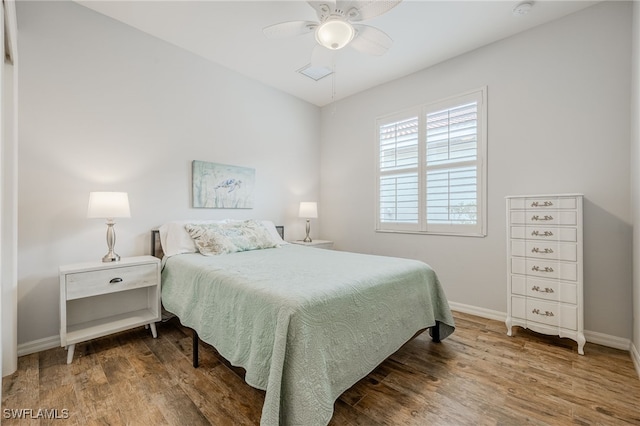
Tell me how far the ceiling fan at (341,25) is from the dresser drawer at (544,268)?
7.24 ft

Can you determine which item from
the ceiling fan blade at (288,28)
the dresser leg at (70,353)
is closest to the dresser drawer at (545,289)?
the ceiling fan blade at (288,28)

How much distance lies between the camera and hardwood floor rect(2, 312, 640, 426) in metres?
1.56

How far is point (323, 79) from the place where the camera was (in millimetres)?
3807

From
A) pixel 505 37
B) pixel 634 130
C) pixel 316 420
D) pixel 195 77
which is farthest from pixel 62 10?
pixel 634 130

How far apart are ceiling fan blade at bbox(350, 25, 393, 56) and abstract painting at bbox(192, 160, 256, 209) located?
2.04m

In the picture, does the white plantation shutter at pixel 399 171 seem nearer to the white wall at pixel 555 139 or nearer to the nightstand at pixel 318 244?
the white wall at pixel 555 139

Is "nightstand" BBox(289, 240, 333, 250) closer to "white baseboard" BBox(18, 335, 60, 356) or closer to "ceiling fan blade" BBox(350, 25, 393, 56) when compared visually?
"ceiling fan blade" BBox(350, 25, 393, 56)

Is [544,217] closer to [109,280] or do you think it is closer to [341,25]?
[341,25]

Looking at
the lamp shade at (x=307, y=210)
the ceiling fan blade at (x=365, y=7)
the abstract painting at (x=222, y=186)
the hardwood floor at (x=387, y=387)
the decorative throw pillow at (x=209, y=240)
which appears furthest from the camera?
the lamp shade at (x=307, y=210)

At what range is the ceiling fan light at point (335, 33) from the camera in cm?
201

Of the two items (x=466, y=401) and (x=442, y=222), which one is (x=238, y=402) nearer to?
(x=466, y=401)

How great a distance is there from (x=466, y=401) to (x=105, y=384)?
7.39 feet

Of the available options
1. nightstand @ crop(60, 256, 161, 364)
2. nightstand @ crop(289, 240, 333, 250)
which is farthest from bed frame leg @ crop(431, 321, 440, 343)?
nightstand @ crop(60, 256, 161, 364)

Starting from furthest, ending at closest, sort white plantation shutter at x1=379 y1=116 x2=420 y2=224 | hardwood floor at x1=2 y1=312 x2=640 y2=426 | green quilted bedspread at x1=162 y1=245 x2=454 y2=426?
white plantation shutter at x1=379 y1=116 x2=420 y2=224 < hardwood floor at x1=2 y1=312 x2=640 y2=426 < green quilted bedspread at x1=162 y1=245 x2=454 y2=426
